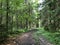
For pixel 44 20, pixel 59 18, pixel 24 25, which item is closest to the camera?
pixel 59 18

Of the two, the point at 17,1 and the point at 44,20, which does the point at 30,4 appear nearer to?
the point at 44,20

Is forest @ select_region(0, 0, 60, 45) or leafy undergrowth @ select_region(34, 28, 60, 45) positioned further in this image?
forest @ select_region(0, 0, 60, 45)

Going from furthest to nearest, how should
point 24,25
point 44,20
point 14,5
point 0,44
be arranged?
point 24,25
point 44,20
point 14,5
point 0,44

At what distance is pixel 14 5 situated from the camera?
19.4 metres

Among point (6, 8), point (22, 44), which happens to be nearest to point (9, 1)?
point (6, 8)

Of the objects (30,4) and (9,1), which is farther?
(30,4)

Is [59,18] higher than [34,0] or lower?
lower

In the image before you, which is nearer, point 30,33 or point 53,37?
point 53,37

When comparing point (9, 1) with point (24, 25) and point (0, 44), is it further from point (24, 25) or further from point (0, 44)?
point (24, 25)

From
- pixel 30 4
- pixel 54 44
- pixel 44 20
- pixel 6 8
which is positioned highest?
pixel 30 4

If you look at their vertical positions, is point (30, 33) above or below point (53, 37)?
below

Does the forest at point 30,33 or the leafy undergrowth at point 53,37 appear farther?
the forest at point 30,33

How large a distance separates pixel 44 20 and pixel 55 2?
7.80 meters

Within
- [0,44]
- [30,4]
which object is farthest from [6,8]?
[30,4]
